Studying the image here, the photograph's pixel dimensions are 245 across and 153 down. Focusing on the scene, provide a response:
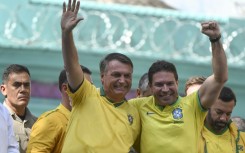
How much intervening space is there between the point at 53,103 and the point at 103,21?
61.7 inches

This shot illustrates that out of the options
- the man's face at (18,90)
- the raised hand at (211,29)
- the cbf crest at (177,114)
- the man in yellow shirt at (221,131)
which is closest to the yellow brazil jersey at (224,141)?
the man in yellow shirt at (221,131)

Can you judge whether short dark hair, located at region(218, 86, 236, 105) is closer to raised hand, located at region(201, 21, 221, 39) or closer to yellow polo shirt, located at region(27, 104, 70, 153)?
raised hand, located at region(201, 21, 221, 39)

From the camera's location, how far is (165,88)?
712 cm

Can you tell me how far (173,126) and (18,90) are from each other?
166 cm

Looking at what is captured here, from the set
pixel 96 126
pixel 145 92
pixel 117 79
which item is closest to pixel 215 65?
pixel 117 79

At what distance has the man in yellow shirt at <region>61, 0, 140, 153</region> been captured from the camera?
6855 mm

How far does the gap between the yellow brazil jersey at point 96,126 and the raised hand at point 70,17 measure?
40 centimetres

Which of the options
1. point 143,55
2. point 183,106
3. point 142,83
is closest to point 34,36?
point 143,55

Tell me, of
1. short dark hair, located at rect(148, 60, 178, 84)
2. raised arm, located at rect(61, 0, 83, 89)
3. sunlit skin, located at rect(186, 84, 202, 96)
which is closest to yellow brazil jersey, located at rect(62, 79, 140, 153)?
raised arm, located at rect(61, 0, 83, 89)

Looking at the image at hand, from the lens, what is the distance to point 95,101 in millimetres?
6992

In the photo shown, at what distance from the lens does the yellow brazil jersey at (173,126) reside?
7004mm

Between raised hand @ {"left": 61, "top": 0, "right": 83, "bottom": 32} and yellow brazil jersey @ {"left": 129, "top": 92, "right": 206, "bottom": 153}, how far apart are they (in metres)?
0.83

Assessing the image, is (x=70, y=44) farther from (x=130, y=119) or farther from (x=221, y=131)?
(x=221, y=131)

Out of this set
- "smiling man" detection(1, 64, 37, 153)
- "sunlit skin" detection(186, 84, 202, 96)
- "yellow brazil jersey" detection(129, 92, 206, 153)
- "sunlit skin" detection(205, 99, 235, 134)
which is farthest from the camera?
"smiling man" detection(1, 64, 37, 153)
